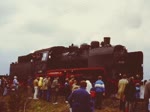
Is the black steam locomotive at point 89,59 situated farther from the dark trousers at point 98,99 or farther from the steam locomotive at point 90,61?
the dark trousers at point 98,99

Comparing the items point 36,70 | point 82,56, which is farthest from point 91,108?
point 36,70

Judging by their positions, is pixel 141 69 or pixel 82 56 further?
pixel 82 56

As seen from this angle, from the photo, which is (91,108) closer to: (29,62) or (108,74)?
(108,74)

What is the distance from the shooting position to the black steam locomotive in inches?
934

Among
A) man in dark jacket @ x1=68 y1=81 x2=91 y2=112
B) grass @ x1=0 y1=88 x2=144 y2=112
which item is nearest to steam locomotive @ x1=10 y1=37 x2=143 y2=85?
grass @ x1=0 y1=88 x2=144 y2=112

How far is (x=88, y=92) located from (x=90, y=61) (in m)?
9.87

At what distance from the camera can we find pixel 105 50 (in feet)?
79.5

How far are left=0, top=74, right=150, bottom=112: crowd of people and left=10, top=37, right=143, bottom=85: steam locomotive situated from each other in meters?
0.93

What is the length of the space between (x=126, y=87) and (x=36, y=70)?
50.1ft

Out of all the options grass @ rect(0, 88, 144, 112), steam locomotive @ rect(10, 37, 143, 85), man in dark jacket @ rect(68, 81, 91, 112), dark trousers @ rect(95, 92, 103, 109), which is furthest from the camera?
steam locomotive @ rect(10, 37, 143, 85)

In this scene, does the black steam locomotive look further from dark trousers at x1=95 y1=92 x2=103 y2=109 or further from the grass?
dark trousers at x1=95 y1=92 x2=103 y2=109

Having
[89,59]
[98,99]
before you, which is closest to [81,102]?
[98,99]

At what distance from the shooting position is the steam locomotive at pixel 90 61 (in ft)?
77.7

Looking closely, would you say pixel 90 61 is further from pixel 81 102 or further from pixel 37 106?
pixel 81 102
